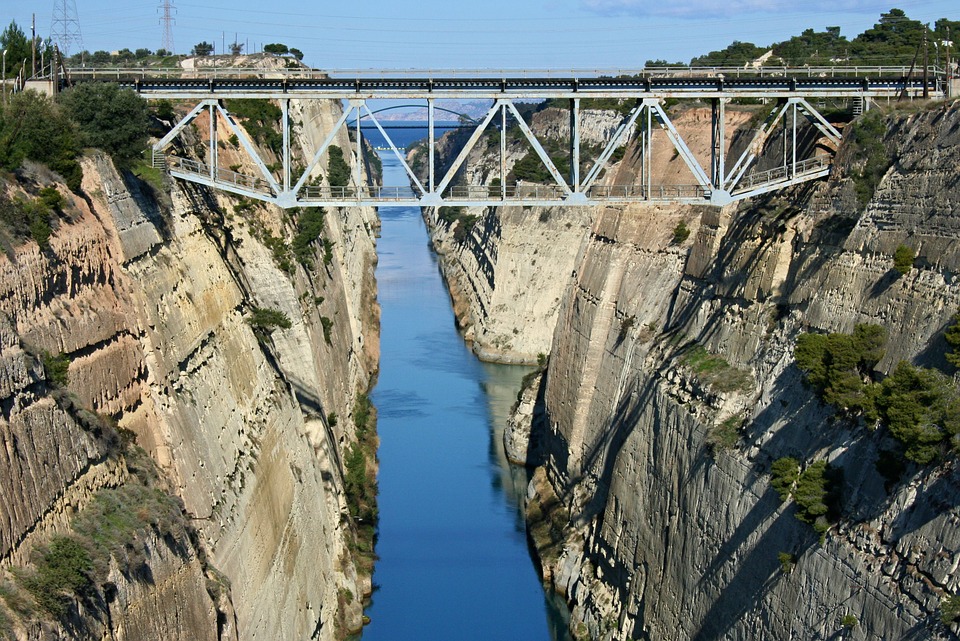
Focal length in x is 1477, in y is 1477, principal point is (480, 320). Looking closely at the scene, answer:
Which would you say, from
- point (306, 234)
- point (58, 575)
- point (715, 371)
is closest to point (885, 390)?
point (715, 371)

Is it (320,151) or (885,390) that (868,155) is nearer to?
(885,390)

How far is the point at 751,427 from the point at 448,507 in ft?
70.2

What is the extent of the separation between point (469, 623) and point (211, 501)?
1324cm

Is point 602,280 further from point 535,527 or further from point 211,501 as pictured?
point 211,501

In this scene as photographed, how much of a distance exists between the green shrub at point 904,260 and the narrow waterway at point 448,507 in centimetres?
1746

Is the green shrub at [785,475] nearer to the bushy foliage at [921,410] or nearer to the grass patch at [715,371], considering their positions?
the bushy foliage at [921,410]

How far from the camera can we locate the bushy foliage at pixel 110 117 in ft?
109

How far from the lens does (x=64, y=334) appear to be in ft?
83.4

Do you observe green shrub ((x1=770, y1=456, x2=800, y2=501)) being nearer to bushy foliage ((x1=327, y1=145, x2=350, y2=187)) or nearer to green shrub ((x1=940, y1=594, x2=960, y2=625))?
green shrub ((x1=940, y1=594, x2=960, y2=625))

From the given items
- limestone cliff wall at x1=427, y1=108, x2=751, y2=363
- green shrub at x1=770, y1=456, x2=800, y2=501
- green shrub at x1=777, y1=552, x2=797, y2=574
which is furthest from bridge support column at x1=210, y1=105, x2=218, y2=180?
limestone cliff wall at x1=427, y1=108, x2=751, y2=363

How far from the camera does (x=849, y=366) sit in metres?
27.6

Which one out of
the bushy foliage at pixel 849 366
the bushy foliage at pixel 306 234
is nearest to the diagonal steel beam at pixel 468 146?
the bushy foliage at pixel 849 366

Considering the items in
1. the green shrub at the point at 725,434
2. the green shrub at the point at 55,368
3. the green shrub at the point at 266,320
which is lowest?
the green shrub at the point at 725,434

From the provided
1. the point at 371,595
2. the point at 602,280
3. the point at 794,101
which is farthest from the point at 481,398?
the point at 794,101
